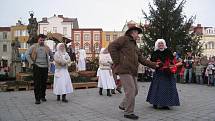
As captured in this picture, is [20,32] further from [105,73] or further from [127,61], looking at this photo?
[127,61]

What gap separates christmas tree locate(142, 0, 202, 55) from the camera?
1022 inches

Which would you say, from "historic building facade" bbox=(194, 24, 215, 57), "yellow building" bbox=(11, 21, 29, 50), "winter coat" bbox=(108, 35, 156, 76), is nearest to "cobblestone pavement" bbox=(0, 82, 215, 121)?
"winter coat" bbox=(108, 35, 156, 76)

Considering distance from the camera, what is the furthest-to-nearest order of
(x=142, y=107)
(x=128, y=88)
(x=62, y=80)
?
(x=62, y=80)
(x=142, y=107)
(x=128, y=88)

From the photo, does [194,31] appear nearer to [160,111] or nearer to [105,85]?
[105,85]

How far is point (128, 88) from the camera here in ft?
23.2

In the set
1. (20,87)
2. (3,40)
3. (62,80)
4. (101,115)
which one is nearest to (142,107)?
(101,115)

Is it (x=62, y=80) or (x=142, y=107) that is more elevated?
(x=62, y=80)

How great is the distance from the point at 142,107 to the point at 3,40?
3175 inches

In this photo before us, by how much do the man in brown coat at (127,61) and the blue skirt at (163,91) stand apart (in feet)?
3.88

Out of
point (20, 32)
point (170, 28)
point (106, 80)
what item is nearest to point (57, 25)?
point (20, 32)

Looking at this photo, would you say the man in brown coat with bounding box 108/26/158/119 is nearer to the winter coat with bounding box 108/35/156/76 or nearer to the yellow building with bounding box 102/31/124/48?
the winter coat with bounding box 108/35/156/76

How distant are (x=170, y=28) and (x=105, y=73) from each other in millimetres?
15291

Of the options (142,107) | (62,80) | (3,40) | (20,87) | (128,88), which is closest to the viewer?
(128,88)

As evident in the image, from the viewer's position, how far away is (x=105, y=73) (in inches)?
468
